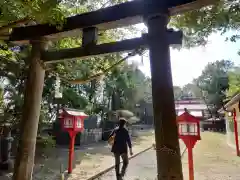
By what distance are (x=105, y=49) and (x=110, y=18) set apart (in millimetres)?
556

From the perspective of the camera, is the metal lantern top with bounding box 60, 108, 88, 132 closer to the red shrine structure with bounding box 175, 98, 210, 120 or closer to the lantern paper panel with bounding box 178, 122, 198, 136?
the red shrine structure with bounding box 175, 98, 210, 120

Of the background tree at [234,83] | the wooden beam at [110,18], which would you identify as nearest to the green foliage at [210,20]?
the wooden beam at [110,18]

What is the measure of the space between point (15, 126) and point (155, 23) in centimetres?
806

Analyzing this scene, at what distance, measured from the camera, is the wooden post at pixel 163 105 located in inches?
121

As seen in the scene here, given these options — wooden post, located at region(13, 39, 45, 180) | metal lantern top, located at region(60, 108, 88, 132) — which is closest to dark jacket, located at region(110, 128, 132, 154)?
metal lantern top, located at region(60, 108, 88, 132)

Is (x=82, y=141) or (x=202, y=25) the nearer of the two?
(x=202, y=25)

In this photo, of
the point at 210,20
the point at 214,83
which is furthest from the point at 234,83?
the point at 214,83

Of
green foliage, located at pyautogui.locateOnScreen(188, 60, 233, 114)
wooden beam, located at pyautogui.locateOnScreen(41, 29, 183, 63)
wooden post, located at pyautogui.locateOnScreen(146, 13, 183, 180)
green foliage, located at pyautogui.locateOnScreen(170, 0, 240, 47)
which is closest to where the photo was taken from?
wooden post, located at pyautogui.locateOnScreen(146, 13, 183, 180)

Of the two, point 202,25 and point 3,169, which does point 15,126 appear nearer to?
point 3,169

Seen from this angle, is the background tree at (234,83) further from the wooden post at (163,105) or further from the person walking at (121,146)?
the wooden post at (163,105)

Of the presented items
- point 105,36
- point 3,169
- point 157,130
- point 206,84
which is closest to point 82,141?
point 3,169

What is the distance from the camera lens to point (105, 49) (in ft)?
13.1

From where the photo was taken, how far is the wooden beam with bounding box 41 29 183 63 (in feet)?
11.4

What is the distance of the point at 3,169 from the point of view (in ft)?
25.6
